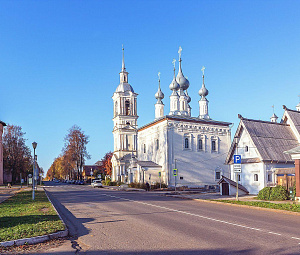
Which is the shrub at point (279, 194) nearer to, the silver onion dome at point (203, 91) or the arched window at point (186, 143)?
the arched window at point (186, 143)

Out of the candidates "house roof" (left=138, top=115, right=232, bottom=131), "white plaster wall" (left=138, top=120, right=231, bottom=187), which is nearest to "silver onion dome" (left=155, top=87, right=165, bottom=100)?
"house roof" (left=138, top=115, right=232, bottom=131)

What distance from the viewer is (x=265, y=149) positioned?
28.7 m

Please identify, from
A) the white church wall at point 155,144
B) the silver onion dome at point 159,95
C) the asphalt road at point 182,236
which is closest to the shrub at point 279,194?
the asphalt road at point 182,236

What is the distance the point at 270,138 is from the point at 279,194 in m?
8.31

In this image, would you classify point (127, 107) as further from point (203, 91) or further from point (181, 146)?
point (181, 146)

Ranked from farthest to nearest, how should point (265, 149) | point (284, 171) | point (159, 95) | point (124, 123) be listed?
1. point (124, 123)
2. point (159, 95)
3. point (265, 149)
4. point (284, 171)

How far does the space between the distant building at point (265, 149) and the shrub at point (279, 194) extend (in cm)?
323

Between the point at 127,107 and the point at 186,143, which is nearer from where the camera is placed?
the point at 186,143

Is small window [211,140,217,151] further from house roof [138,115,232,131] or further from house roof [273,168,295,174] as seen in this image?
house roof [273,168,295,174]

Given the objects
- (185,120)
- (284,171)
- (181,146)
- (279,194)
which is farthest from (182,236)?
(185,120)

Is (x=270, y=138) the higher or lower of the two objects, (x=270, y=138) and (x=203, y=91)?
the lower

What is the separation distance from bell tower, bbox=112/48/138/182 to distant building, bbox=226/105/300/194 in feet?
121

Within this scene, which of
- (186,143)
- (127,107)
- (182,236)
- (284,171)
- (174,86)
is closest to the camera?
(182,236)

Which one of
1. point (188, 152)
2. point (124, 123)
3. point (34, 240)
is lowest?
point (34, 240)
